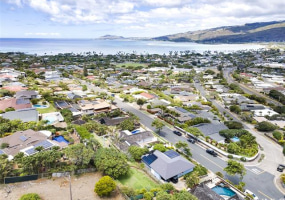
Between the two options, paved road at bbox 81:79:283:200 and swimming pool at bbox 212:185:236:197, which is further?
paved road at bbox 81:79:283:200

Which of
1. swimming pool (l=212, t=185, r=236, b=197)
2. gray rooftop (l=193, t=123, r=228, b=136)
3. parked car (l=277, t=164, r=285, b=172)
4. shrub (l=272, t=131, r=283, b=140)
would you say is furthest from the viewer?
gray rooftop (l=193, t=123, r=228, b=136)

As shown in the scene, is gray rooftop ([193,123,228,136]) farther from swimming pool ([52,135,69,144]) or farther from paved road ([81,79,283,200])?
swimming pool ([52,135,69,144])

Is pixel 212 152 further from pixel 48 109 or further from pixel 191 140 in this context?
pixel 48 109

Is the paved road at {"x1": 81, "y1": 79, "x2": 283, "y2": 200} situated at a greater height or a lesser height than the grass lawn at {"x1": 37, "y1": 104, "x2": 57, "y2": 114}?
lesser

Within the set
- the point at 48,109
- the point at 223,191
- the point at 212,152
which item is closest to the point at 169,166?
the point at 223,191

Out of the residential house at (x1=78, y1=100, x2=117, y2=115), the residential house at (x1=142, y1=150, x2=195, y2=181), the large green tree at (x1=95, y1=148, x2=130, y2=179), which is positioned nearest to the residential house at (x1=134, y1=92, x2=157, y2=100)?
the residential house at (x1=78, y1=100, x2=117, y2=115)

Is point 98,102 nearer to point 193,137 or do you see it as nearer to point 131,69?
point 193,137
